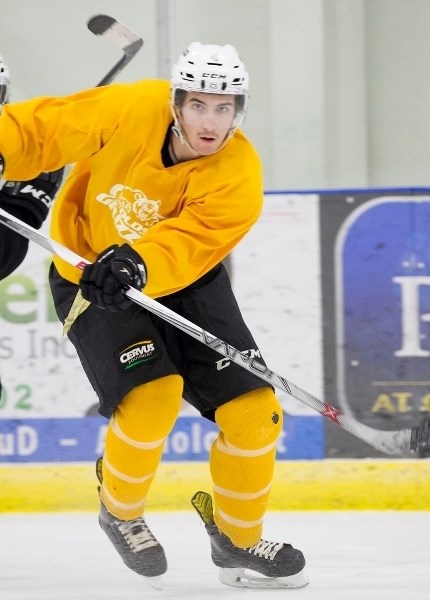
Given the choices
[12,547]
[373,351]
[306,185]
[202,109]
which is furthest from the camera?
[306,185]

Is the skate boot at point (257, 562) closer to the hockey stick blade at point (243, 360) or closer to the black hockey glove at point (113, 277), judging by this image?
the hockey stick blade at point (243, 360)

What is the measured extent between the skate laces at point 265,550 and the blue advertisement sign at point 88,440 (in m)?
0.98

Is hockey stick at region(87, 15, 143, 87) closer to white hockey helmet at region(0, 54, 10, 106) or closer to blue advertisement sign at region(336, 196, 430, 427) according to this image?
white hockey helmet at region(0, 54, 10, 106)

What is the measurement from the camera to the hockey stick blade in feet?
8.32

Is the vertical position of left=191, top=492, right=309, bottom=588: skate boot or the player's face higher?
the player's face

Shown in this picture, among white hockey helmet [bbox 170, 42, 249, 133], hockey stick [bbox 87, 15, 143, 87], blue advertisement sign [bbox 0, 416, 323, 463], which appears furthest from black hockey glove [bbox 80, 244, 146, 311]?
blue advertisement sign [bbox 0, 416, 323, 463]

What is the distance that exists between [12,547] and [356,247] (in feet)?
4.37

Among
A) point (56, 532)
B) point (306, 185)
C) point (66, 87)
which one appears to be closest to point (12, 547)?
point (56, 532)

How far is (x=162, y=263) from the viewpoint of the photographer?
2494 mm

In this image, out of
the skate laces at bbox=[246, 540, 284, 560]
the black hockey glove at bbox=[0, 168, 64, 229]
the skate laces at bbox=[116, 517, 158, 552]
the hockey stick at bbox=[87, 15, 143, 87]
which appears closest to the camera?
the skate laces at bbox=[116, 517, 158, 552]

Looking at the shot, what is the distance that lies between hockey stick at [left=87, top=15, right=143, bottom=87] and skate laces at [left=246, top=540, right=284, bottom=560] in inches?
47.4

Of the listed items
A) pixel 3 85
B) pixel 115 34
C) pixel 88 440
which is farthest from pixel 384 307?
pixel 3 85

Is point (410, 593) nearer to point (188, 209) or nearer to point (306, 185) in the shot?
point (188, 209)

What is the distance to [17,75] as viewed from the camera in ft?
16.8
